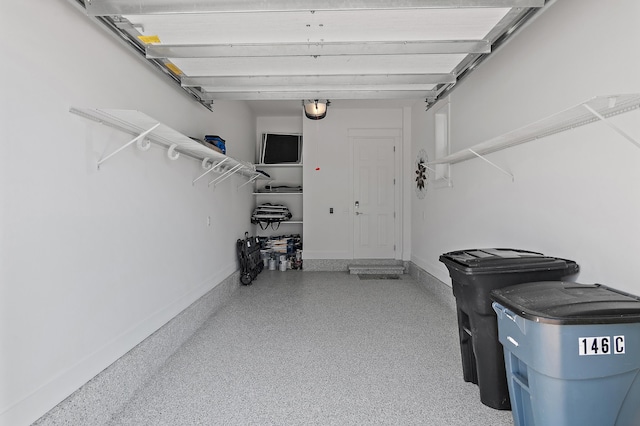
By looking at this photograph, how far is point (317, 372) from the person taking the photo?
242cm

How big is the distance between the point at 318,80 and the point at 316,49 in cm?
73

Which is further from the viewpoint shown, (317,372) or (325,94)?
(325,94)

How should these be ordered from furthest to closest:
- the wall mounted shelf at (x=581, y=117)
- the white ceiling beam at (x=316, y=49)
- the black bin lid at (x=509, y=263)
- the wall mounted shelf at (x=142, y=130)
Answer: the white ceiling beam at (x=316, y=49), the black bin lid at (x=509, y=263), the wall mounted shelf at (x=142, y=130), the wall mounted shelf at (x=581, y=117)

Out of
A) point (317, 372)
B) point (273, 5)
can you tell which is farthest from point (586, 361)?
point (273, 5)

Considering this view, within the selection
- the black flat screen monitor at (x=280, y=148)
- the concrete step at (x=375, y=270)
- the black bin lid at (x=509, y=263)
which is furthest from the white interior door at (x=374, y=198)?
the black bin lid at (x=509, y=263)

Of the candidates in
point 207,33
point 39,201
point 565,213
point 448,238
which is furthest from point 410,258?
point 39,201

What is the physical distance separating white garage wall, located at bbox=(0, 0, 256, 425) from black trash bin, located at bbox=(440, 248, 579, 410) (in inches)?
83.2

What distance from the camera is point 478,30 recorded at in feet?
7.68

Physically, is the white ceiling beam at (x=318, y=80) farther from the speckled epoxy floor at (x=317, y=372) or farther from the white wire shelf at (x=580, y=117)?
the speckled epoxy floor at (x=317, y=372)

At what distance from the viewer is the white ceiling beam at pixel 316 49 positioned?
2432 mm

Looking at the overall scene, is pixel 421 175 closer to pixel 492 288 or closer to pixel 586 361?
pixel 492 288

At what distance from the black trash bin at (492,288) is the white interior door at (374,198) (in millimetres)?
4182

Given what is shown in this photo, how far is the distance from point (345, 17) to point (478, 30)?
0.95 metres

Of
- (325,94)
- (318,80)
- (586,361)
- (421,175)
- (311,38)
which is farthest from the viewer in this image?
(421,175)
